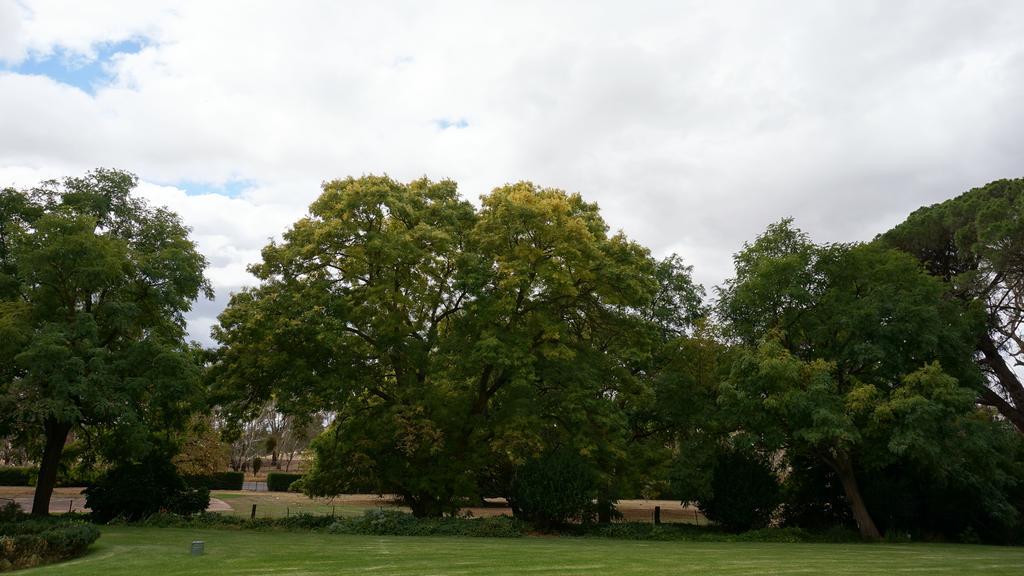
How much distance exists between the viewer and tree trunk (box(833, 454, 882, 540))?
25.5 m

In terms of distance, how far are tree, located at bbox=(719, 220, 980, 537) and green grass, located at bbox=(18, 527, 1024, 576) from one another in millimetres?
3622

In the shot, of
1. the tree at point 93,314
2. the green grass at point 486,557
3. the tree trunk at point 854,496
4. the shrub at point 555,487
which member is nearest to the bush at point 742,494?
the tree trunk at point 854,496

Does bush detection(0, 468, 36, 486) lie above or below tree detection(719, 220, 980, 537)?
below

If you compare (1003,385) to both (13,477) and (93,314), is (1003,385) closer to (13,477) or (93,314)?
(93,314)

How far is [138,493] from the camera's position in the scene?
2523 cm

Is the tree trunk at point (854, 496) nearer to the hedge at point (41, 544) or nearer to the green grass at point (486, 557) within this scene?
the green grass at point (486, 557)

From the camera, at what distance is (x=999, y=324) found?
28547 mm

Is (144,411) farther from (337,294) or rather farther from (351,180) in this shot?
(351,180)

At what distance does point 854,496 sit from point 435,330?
16756 mm

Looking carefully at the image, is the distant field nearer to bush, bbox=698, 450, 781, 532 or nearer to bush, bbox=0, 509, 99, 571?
bush, bbox=698, 450, 781, 532

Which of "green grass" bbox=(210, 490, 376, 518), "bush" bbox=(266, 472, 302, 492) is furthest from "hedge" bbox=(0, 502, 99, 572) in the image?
"bush" bbox=(266, 472, 302, 492)

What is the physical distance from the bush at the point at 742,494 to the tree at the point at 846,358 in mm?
1175

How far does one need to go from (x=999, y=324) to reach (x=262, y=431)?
65468 mm

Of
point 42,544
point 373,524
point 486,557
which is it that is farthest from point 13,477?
point 486,557
